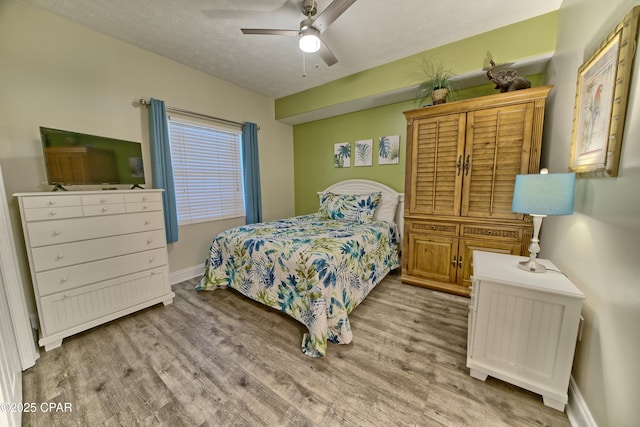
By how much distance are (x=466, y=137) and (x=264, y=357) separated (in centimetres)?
270

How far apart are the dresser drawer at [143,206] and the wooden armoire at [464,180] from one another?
2.66 meters

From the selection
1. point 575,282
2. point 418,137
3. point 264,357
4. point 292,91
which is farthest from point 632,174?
point 292,91

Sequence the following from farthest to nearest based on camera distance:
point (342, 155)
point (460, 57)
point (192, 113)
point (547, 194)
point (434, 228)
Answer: point (342, 155) → point (192, 113) → point (434, 228) → point (460, 57) → point (547, 194)

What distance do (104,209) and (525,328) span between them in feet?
10.2

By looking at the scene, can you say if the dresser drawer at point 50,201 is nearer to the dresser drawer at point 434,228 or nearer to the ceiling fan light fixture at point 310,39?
the ceiling fan light fixture at point 310,39

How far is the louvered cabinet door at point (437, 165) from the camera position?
2.39 metres

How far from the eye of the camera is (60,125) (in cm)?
204

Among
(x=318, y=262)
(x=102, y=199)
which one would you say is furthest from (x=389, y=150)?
(x=102, y=199)

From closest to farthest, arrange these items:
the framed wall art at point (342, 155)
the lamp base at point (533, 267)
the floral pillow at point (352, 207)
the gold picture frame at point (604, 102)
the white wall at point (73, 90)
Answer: the gold picture frame at point (604, 102) < the lamp base at point (533, 267) < the white wall at point (73, 90) < the floral pillow at point (352, 207) < the framed wall art at point (342, 155)

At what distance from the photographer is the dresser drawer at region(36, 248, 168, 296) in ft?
5.58

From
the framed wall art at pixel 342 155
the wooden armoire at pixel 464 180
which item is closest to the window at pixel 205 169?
the framed wall art at pixel 342 155

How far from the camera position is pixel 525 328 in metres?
1.29

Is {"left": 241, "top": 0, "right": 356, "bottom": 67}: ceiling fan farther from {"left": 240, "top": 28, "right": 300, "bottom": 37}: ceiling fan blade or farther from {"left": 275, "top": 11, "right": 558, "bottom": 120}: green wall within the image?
{"left": 275, "top": 11, "right": 558, "bottom": 120}: green wall

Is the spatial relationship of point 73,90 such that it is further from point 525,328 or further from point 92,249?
point 525,328
